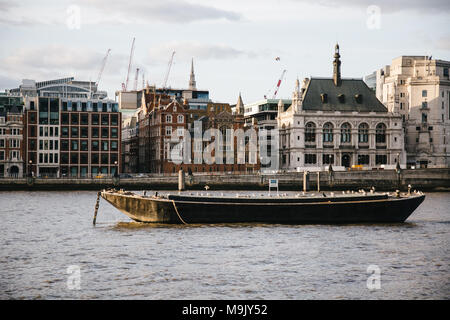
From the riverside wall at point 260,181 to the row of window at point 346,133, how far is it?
92.4 feet

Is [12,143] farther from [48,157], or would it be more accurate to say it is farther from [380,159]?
[380,159]

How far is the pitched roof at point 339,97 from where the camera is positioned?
149 meters

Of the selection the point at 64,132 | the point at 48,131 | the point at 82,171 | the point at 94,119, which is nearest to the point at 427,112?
the point at 94,119

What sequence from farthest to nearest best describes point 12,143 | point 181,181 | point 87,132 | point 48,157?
point 87,132, point 48,157, point 12,143, point 181,181

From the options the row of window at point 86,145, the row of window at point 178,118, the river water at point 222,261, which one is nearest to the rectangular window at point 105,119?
the row of window at point 86,145

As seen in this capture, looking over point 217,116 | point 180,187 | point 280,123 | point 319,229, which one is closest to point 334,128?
point 280,123

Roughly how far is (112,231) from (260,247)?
14.0 m

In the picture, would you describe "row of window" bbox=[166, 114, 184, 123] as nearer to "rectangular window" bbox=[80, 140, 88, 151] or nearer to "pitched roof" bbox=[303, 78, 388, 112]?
"rectangular window" bbox=[80, 140, 88, 151]

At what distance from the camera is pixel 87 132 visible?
136125 millimetres

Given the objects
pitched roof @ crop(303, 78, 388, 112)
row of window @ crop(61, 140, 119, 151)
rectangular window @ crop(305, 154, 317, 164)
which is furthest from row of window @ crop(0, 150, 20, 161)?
pitched roof @ crop(303, 78, 388, 112)

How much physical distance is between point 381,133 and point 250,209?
10212cm

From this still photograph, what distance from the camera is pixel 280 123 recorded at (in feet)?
512

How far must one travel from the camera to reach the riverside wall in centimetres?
11368
